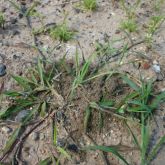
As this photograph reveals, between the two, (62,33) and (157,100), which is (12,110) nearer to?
(62,33)

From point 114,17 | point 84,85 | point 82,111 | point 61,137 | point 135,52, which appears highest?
point 114,17

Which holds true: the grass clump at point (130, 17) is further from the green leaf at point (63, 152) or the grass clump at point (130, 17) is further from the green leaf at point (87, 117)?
the green leaf at point (63, 152)

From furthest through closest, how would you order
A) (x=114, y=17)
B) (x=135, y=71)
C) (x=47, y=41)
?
1. (x=114, y=17)
2. (x=47, y=41)
3. (x=135, y=71)

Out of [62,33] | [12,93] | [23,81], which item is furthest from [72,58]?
[12,93]

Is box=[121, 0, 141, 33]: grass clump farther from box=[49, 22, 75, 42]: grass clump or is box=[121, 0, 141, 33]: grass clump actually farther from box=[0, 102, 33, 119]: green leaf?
box=[0, 102, 33, 119]: green leaf

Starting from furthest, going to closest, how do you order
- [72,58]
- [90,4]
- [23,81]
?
[90,4], [72,58], [23,81]

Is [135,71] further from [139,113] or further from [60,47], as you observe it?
[60,47]

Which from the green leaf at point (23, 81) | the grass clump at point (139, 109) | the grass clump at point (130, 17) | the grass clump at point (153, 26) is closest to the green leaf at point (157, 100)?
the grass clump at point (139, 109)

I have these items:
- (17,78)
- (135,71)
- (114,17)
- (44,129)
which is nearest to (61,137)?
(44,129)

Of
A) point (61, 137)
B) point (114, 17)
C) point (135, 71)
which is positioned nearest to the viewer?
point (61, 137)
